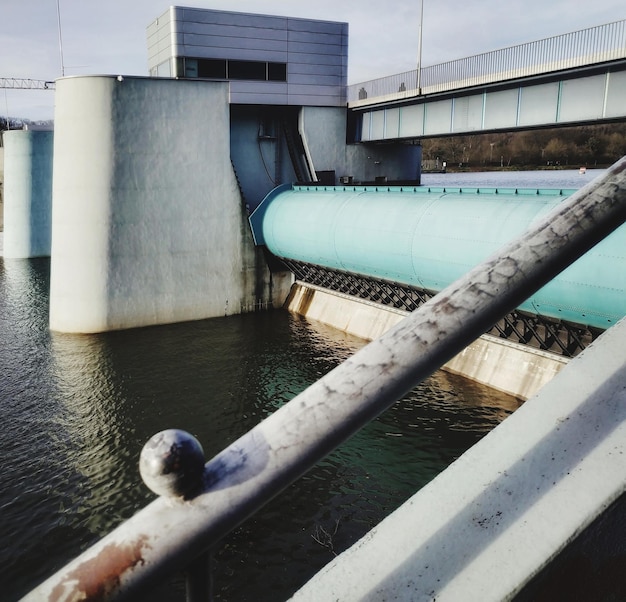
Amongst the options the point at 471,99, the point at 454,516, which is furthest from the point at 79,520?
the point at 471,99

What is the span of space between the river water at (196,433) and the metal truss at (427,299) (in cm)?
169

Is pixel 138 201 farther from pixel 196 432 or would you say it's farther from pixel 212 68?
pixel 196 432

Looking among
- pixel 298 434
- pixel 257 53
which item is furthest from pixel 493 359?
pixel 257 53

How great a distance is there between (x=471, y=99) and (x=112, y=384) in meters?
15.8

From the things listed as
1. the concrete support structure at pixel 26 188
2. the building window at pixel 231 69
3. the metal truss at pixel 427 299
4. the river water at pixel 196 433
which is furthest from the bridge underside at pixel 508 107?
the concrete support structure at pixel 26 188

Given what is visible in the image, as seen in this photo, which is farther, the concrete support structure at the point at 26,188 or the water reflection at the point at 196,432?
the concrete support structure at the point at 26,188

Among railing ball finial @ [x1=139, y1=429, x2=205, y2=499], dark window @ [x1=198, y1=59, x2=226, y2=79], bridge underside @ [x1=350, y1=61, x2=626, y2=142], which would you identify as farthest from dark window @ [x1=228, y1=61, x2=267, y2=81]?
railing ball finial @ [x1=139, y1=429, x2=205, y2=499]

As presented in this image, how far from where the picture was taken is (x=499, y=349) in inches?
589

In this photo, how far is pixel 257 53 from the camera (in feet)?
85.4

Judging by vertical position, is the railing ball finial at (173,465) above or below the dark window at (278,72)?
below

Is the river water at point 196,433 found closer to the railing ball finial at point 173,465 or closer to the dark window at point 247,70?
the railing ball finial at point 173,465

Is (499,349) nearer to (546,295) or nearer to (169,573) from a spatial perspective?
(546,295)

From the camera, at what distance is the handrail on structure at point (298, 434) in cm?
119

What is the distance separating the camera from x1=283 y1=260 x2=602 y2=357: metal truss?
44.9 ft
